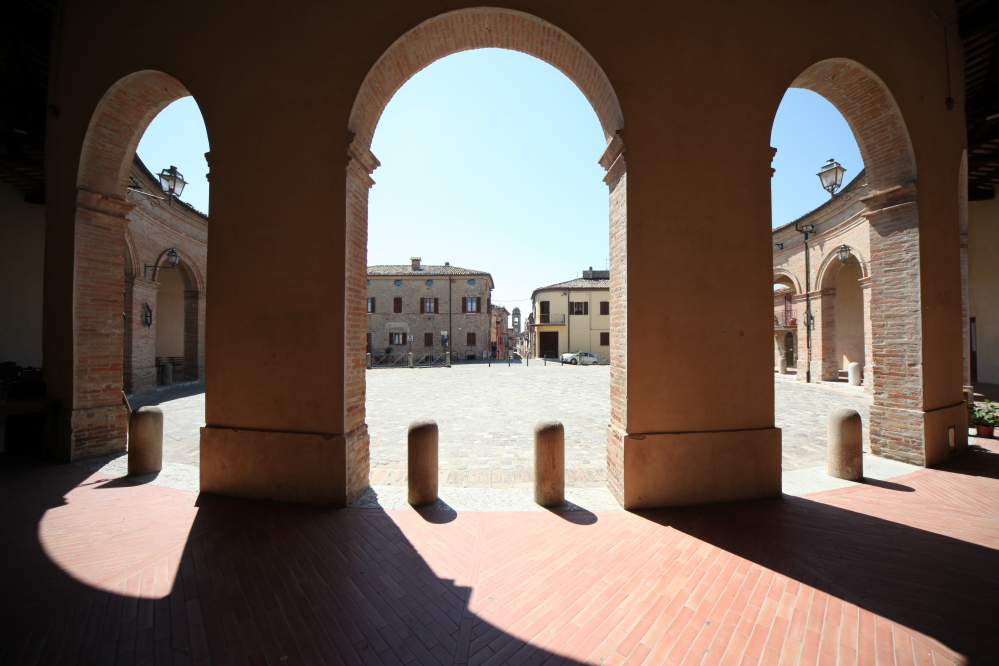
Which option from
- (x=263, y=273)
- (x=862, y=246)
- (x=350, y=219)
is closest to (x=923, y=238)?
(x=350, y=219)

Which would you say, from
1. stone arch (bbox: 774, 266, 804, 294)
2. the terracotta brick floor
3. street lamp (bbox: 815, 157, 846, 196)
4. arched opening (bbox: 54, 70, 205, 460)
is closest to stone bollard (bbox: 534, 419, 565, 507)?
the terracotta brick floor

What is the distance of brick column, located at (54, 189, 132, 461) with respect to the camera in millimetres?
5184

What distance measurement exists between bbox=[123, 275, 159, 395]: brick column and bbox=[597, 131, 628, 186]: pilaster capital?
15412 millimetres

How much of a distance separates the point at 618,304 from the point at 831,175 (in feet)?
24.3

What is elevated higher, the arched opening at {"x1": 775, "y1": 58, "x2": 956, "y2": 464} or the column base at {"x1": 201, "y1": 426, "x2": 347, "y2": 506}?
the arched opening at {"x1": 775, "y1": 58, "x2": 956, "y2": 464}

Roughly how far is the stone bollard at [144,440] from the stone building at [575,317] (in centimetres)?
3533

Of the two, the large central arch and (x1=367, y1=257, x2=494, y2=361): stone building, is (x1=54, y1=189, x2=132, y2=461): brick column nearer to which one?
the large central arch

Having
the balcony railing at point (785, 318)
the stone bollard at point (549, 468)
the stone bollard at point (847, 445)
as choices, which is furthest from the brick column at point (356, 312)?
the balcony railing at point (785, 318)

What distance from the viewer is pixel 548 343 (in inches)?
1574

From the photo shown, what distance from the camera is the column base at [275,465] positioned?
376cm

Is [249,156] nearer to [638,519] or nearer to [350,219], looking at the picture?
[350,219]

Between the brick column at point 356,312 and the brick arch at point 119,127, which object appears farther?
the brick arch at point 119,127

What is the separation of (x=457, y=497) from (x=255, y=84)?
514 cm

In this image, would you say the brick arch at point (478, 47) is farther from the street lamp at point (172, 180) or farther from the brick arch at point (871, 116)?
the street lamp at point (172, 180)
